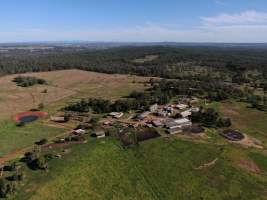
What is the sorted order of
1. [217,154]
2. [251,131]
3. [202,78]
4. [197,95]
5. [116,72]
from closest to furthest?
[217,154], [251,131], [197,95], [202,78], [116,72]

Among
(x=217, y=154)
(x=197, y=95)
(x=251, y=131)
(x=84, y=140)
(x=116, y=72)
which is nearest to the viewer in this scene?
(x=217, y=154)

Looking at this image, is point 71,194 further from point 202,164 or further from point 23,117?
point 23,117

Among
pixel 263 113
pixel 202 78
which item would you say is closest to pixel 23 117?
pixel 263 113

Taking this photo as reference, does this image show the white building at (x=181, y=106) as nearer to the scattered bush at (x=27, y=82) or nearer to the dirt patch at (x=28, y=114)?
the dirt patch at (x=28, y=114)

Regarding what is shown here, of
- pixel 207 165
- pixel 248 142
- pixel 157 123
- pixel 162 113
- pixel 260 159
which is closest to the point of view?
pixel 207 165

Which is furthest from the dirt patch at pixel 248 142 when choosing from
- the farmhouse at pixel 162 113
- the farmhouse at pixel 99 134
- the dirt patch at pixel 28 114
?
the dirt patch at pixel 28 114

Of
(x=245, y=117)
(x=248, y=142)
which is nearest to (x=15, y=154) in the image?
(x=248, y=142)

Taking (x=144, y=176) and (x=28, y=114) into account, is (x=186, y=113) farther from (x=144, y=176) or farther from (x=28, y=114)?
(x=28, y=114)
